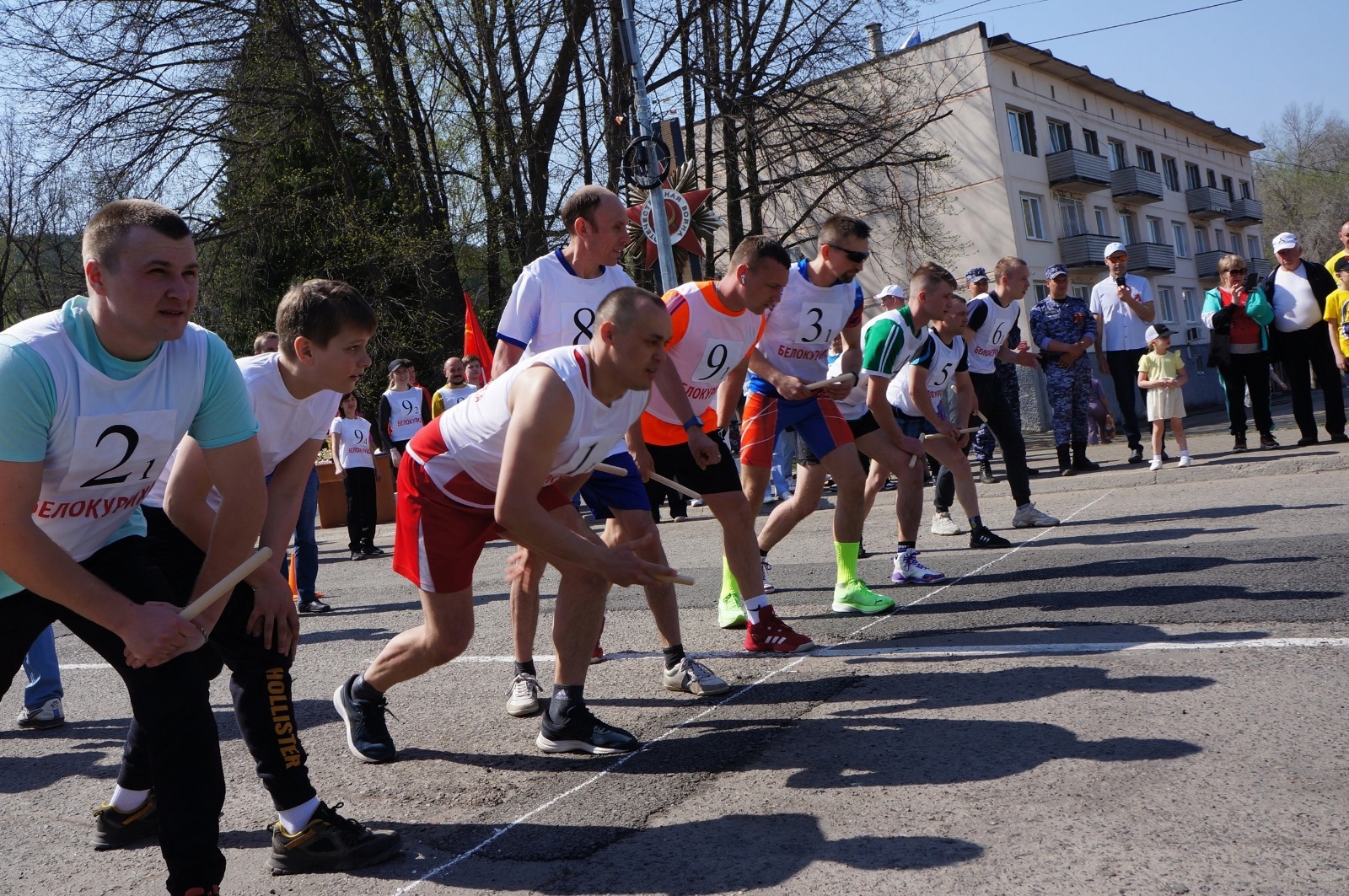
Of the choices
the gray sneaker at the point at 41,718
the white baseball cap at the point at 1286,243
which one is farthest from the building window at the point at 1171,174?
the gray sneaker at the point at 41,718

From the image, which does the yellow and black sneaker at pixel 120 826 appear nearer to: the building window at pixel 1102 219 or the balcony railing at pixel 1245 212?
the building window at pixel 1102 219

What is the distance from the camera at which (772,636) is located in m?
5.58

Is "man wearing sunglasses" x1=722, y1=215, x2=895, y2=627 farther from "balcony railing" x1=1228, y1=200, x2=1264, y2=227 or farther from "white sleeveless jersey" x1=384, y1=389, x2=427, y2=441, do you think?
"balcony railing" x1=1228, y1=200, x2=1264, y2=227

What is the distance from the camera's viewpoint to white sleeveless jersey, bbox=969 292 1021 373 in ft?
30.7

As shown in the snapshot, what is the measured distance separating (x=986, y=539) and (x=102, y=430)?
657 centimetres

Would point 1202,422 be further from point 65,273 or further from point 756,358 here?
point 65,273

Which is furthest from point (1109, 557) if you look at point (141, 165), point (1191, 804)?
point (141, 165)

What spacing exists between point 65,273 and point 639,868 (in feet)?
107

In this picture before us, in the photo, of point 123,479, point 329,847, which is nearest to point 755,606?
point 329,847

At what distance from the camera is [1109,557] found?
23.8 ft

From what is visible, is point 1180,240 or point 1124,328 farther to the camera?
point 1180,240

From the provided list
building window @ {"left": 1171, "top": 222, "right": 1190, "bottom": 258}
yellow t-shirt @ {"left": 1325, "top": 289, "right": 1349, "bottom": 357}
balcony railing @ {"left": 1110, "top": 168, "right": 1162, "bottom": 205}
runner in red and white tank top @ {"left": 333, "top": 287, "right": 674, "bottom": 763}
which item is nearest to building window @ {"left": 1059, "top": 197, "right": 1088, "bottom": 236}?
balcony railing @ {"left": 1110, "top": 168, "right": 1162, "bottom": 205}

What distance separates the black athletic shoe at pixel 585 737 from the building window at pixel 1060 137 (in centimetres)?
4240

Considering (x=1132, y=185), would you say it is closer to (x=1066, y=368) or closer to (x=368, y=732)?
(x=1066, y=368)
